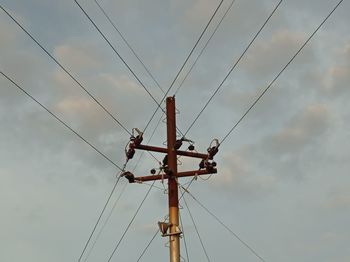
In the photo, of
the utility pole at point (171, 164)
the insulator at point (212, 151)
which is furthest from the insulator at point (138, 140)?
the insulator at point (212, 151)

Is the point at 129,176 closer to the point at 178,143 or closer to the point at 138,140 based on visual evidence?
the point at 138,140

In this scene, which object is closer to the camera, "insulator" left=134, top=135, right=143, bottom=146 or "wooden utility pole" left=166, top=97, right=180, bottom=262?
"wooden utility pole" left=166, top=97, right=180, bottom=262

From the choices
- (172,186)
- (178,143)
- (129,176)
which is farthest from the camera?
(178,143)

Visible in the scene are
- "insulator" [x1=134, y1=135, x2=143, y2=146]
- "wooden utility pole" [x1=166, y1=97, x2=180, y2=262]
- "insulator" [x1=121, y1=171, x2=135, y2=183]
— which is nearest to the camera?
"wooden utility pole" [x1=166, y1=97, x2=180, y2=262]

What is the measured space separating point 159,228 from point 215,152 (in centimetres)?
292

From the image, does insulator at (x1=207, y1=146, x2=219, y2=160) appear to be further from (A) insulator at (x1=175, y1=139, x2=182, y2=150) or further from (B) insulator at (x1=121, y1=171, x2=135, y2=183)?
(B) insulator at (x1=121, y1=171, x2=135, y2=183)

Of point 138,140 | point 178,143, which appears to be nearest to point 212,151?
point 178,143

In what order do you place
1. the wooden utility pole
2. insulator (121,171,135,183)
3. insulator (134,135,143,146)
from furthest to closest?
1. insulator (134,135,143,146)
2. insulator (121,171,135,183)
3. the wooden utility pole

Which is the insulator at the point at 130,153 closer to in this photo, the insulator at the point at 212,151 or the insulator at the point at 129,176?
the insulator at the point at 129,176

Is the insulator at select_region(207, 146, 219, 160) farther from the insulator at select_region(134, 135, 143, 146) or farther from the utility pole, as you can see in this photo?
the insulator at select_region(134, 135, 143, 146)

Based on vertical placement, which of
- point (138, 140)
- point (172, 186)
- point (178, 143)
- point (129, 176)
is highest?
point (138, 140)

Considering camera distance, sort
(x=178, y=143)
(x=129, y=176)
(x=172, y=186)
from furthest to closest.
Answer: (x=178, y=143) → (x=129, y=176) → (x=172, y=186)

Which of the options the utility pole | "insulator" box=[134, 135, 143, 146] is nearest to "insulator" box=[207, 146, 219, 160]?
the utility pole

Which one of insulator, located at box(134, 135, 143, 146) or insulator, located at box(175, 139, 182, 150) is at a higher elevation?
insulator, located at box(134, 135, 143, 146)
